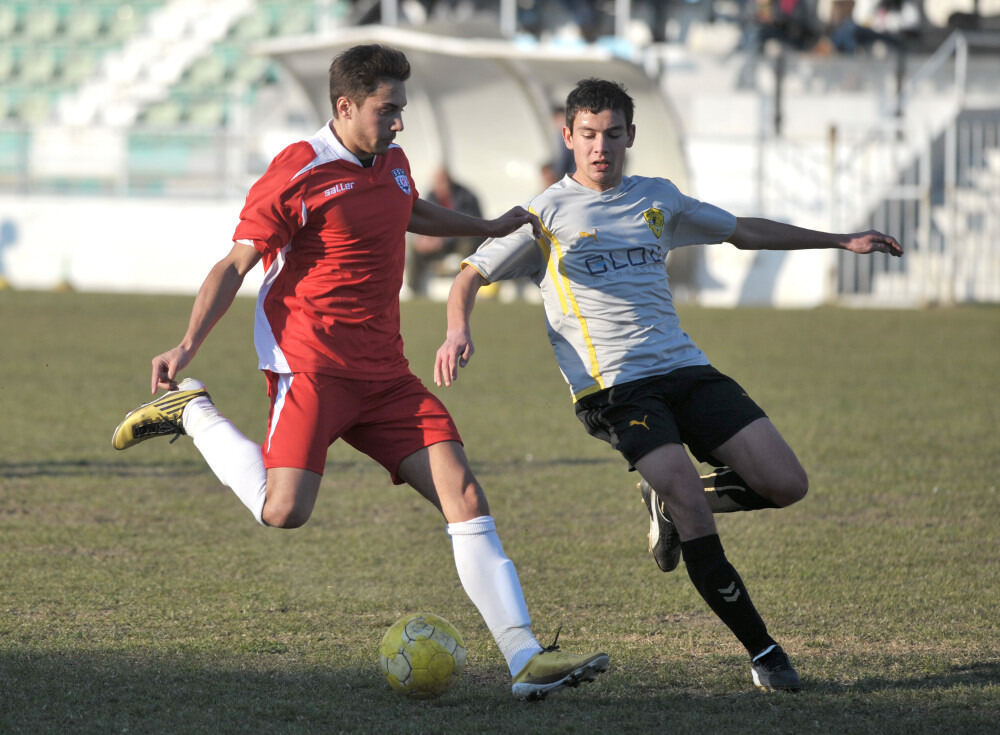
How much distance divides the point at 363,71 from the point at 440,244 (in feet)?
56.6

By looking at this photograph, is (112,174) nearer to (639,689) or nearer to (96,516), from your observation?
(96,516)

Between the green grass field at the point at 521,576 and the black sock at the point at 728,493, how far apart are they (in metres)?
0.48

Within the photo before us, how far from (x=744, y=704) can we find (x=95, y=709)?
1914 millimetres

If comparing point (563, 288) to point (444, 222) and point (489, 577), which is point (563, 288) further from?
point (489, 577)

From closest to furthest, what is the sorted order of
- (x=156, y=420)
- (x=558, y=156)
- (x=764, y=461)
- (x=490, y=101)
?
(x=764, y=461)
(x=156, y=420)
(x=558, y=156)
(x=490, y=101)

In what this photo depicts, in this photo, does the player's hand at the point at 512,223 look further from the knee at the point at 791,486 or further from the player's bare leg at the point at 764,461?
the knee at the point at 791,486

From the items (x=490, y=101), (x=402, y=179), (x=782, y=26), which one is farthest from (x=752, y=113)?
(x=402, y=179)

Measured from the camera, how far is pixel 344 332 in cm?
462

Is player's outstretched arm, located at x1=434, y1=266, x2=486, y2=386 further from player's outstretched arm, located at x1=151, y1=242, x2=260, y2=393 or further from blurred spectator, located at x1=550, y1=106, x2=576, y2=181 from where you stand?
blurred spectator, located at x1=550, y1=106, x2=576, y2=181

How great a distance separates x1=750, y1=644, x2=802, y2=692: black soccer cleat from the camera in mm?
4355

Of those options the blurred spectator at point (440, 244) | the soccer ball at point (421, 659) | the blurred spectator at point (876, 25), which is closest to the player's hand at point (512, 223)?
the soccer ball at point (421, 659)

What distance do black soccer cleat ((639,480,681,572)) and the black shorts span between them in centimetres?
39

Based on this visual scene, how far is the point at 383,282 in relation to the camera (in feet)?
15.4

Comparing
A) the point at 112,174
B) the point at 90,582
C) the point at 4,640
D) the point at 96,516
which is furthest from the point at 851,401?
the point at 112,174
